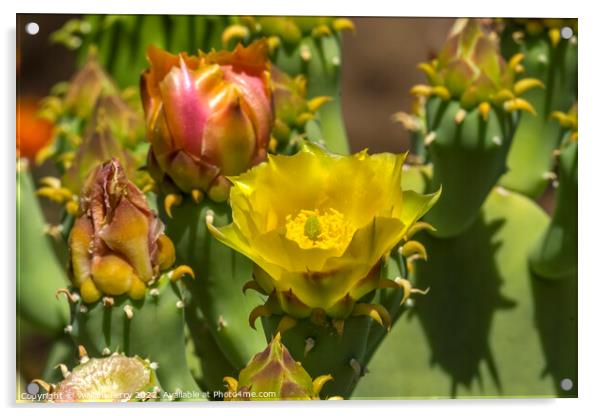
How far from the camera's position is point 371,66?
1718mm

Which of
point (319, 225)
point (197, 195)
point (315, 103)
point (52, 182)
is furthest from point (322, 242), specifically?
point (52, 182)

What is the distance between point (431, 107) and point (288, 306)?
1.39 feet

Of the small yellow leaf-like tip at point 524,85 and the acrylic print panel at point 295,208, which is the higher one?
the small yellow leaf-like tip at point 524,85

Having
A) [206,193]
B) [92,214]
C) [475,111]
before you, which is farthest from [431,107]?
[92,214]

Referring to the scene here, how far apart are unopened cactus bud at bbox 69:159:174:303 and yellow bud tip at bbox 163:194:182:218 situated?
57 millimetres

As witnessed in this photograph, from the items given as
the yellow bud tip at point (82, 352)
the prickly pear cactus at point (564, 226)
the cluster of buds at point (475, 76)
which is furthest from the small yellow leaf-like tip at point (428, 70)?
the yellow bud tip at point (82, 352)

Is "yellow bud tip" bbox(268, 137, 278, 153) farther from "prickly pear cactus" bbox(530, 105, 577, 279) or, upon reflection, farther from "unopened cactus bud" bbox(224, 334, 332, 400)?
"prickly pear cactus" bbox(530, 105, 577, 279)

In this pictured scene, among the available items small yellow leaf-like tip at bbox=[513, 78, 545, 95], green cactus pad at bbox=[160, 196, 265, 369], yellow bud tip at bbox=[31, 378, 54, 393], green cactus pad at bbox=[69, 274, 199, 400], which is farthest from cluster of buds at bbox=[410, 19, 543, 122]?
yellow bud tip at bbox=[31, 378, 54, 393]

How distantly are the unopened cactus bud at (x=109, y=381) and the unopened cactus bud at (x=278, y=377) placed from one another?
182mm

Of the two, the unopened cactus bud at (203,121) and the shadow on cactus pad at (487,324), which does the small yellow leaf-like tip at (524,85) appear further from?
the unopened cactus bud at (203,121)

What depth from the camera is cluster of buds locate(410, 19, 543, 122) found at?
1.51 meters

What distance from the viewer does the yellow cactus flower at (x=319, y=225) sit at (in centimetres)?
126
